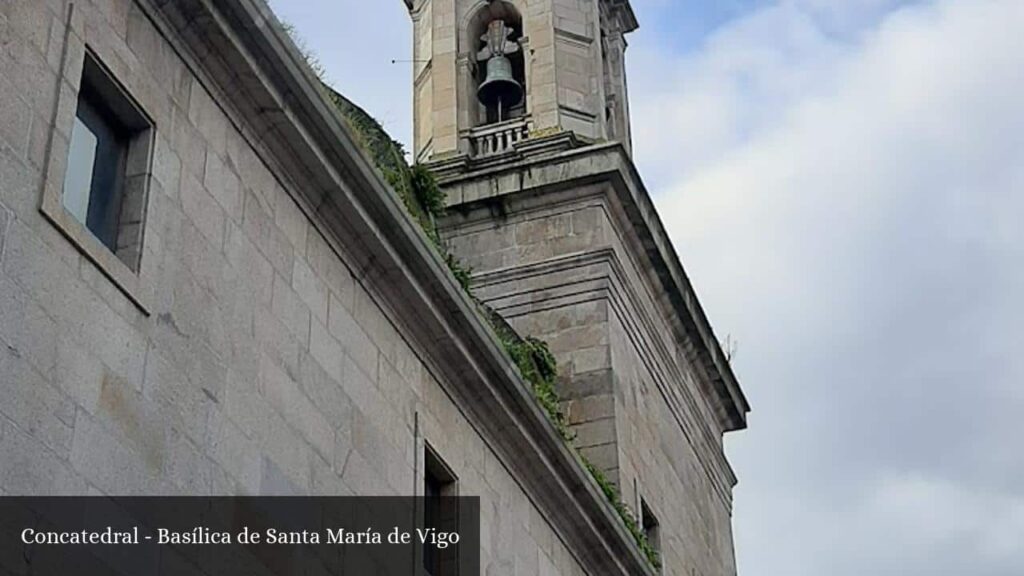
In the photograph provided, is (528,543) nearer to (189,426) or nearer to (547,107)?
(189,426)

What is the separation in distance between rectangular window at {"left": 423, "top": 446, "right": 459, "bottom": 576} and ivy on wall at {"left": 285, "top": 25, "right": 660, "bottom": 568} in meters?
1.73

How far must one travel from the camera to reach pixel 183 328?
31.1 ft

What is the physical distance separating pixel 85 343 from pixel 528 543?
273 inches

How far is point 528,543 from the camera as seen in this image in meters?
14.7

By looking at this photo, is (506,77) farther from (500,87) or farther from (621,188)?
(621,188)

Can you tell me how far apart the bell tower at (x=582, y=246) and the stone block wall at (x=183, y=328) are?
7188mm

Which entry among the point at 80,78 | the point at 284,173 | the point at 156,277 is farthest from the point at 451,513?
the point at 80,78

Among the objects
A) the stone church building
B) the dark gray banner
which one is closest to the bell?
the stone church building

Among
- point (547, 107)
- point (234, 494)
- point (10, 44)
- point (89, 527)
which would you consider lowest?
point (89, 527)

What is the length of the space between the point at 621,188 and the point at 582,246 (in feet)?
3.17

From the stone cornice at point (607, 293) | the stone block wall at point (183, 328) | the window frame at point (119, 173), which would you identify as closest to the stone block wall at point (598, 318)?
the stone cornice at point (607, 293)

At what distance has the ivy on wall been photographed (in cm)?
1389

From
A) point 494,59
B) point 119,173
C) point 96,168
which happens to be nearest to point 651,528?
point 494,59

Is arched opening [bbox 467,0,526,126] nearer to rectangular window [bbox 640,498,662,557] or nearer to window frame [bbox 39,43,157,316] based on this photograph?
rectangular window [bbox 640,498,662,557]
